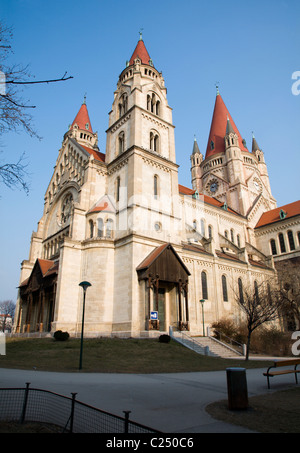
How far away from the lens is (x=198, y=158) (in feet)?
224

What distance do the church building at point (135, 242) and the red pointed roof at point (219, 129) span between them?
1994 cm

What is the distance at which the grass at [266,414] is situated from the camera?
5641mm

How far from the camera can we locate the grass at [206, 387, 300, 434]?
5.64m

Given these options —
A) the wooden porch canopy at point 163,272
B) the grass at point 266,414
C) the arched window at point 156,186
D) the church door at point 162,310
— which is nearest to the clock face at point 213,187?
the arched window at point 156,186

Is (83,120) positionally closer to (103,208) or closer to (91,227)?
(103,208)

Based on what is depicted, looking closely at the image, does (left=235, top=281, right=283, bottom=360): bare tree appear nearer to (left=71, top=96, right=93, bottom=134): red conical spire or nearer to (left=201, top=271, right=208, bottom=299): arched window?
(left=201, top=271, right=208, bottom=299): arched window

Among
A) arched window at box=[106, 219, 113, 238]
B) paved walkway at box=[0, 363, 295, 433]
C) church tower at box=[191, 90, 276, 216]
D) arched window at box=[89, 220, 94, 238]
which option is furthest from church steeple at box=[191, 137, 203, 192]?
paved walkway at box=[0, 363, 295, 433]

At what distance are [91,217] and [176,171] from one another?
11561mm

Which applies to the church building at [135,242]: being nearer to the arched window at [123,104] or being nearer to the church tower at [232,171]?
the arched window at [123,104]

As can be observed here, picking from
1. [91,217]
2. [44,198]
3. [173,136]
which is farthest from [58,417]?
[44,198]

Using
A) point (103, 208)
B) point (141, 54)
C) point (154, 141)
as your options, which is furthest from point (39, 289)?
point (141, 54)

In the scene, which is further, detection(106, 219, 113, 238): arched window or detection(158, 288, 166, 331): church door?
detection(106, 219, 113, 238): arched window

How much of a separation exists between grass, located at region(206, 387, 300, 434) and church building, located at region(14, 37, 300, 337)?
1628 cm
